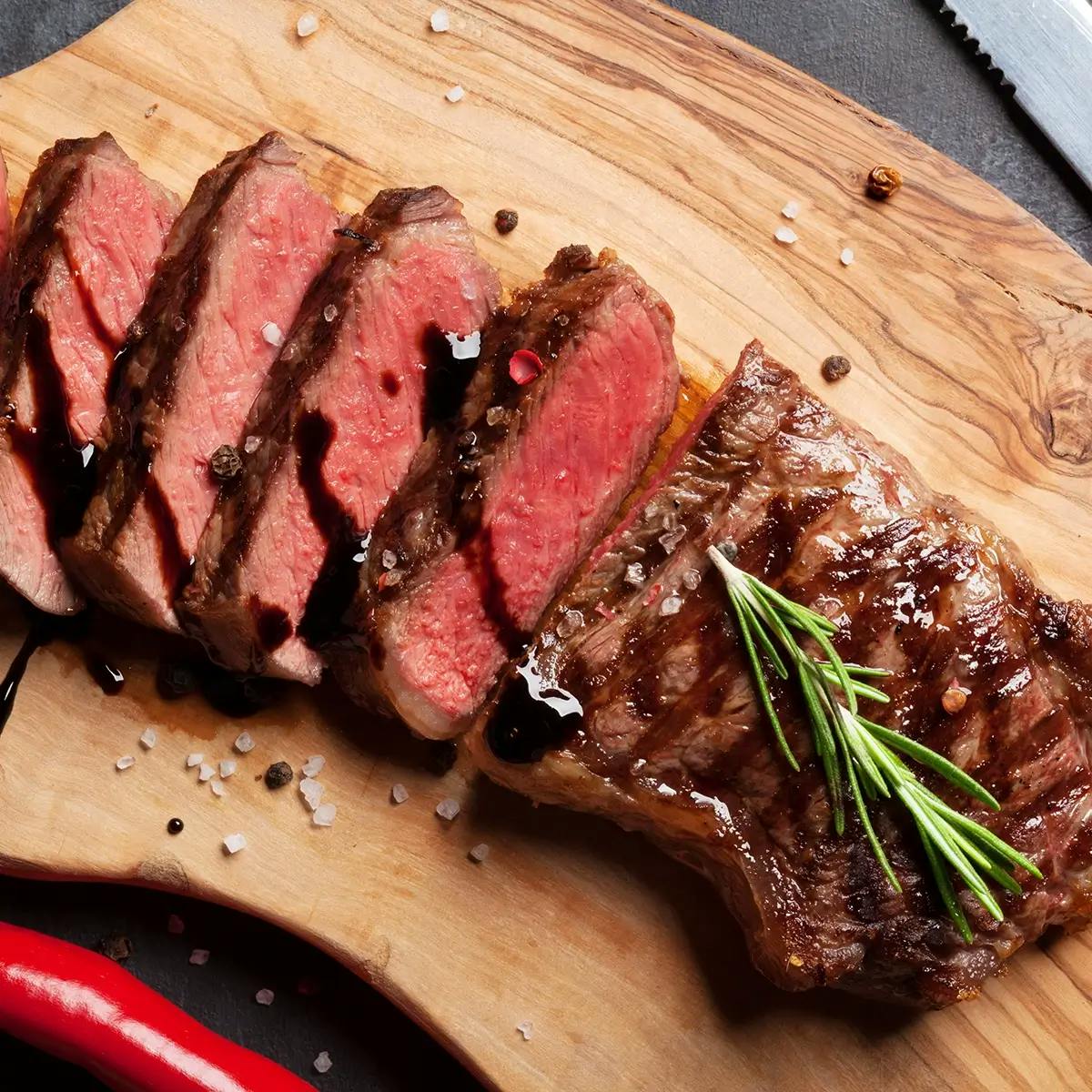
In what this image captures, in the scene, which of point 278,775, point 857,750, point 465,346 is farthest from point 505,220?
point 857,750

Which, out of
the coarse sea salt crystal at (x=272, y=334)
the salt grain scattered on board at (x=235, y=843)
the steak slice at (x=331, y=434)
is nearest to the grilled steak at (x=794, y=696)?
the steak slice at (x=331, y=434)

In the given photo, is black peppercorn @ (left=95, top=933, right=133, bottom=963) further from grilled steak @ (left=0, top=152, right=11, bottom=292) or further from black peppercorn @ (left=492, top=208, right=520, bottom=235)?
black peppercorn @ (left=492, top=208, right=520, bottom=235)

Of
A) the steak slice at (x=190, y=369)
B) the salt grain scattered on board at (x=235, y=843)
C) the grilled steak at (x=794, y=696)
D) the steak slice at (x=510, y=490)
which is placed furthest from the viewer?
the salt grain scattered on board at (x=235, y=843)

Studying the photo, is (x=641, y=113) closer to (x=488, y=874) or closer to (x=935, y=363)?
(x=935, y=363)

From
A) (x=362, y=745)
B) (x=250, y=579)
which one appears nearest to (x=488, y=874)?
(x=362, y=745)

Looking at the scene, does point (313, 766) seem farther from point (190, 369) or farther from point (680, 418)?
point (680, 418)

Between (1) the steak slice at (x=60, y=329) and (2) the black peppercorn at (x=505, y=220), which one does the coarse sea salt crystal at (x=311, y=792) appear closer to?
(1) the steak slice at (x=60, y=329)

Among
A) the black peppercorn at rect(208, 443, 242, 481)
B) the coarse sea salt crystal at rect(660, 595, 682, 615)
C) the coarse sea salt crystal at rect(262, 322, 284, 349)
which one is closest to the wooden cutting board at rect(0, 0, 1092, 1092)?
the coarse sea salt crystal at rect(262, 322, 284, 349)
